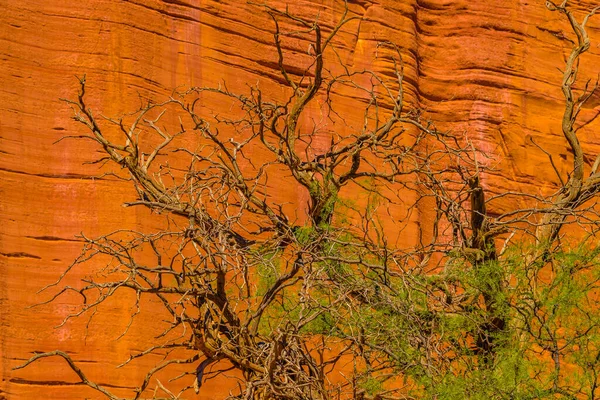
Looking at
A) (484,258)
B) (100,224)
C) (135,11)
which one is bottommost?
(100,224)

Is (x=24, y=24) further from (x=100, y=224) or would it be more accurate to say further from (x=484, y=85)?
(x=484, y=85)

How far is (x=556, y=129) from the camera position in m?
19.6

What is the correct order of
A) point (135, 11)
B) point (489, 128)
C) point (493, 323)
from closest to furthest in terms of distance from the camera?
point (493, 323) < point (135, 11) < point (489, 128)

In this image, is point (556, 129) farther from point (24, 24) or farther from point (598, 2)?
point (24, 24)

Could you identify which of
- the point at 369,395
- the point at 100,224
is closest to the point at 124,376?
the point at 100,224

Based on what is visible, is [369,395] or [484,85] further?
[484,85]

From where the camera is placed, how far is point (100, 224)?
50.7ft

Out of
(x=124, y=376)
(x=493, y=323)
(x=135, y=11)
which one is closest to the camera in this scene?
(x=493, y=323)

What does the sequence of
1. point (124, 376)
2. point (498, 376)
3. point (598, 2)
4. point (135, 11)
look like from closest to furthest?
point (498, 376)
point (124, 376)
point (135, 11)
point (598, 2)

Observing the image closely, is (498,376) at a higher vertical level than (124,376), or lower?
higher

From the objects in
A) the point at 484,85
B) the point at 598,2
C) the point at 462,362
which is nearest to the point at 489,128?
the point at 484,85

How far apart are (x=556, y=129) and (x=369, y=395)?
9208mm

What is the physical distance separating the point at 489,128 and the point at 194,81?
15.0 ft

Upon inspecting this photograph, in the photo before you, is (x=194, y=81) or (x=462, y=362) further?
(x=194, y=81)
